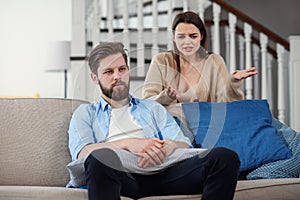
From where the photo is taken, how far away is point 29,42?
612cm

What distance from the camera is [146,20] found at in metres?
5.53

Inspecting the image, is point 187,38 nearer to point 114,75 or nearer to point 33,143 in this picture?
point 114,75

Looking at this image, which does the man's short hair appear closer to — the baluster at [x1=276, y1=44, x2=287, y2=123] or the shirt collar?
the shirt collar

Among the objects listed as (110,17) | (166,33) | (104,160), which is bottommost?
(104,160)

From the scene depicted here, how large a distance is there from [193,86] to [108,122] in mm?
437

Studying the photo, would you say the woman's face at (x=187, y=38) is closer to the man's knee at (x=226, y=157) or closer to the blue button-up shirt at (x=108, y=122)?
the blue button-up shirt at (x=108, y=122)

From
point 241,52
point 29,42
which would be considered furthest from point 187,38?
point 29,42

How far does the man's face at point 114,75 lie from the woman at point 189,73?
199mm

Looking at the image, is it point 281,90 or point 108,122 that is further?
point 281,90

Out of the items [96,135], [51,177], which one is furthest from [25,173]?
[96,135]

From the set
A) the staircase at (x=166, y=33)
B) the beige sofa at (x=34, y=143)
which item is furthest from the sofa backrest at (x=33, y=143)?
the staircase at (x=166, y=33)

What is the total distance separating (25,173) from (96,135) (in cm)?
38

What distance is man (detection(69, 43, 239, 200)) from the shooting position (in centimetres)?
223

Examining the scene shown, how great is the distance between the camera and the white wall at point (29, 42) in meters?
6.10
